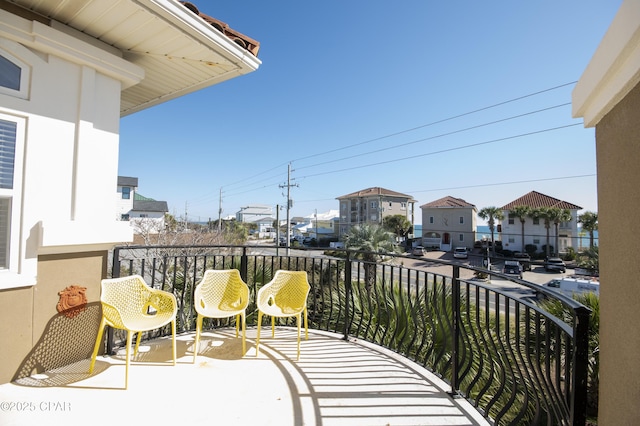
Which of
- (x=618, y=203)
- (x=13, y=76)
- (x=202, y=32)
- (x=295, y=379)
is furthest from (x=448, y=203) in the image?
(x=13, y=76)

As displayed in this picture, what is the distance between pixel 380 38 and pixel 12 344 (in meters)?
11.3

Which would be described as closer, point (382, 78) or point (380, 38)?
point (380, 38)

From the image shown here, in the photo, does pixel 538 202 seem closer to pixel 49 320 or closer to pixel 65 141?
pixel 65 141

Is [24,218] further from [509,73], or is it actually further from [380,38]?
[509,73]

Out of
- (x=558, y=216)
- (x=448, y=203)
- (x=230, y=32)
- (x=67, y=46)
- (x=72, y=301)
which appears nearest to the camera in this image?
(x=67, y=46)

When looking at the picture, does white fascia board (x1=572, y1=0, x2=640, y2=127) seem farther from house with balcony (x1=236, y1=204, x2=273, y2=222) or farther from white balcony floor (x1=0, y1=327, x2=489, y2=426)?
house with balcony (x1=236, y1=204, x2=273, y2=222)

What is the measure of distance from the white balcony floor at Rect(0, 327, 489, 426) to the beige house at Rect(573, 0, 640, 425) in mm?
1167

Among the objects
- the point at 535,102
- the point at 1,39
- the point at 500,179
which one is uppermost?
the point at 535,102

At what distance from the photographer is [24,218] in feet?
6.78

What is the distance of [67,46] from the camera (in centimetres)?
218

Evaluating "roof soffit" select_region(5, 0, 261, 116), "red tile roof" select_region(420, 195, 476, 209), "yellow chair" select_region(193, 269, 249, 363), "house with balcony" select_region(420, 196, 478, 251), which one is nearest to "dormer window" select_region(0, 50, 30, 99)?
"roof soffit" select_region(5, 0, 261, 116)

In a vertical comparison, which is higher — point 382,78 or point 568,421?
A: point 382,78

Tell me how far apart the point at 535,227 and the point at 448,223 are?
8.53 m

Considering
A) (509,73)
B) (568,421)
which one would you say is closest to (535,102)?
(509,73)
